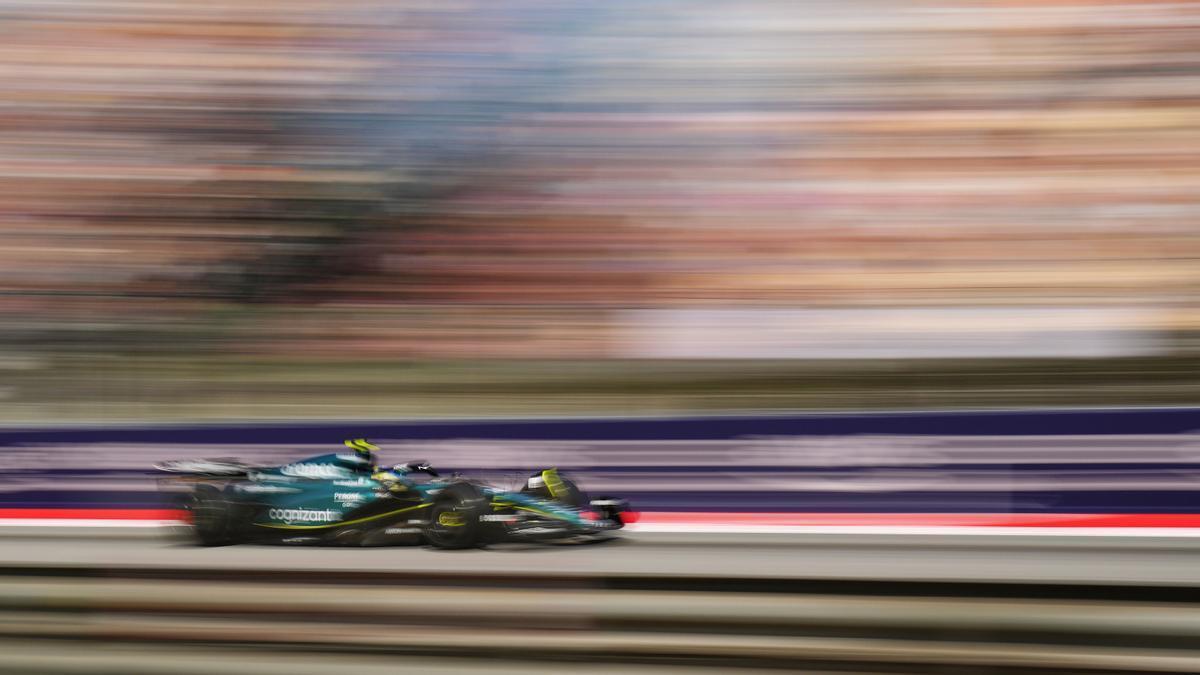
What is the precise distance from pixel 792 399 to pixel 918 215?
2664 mm

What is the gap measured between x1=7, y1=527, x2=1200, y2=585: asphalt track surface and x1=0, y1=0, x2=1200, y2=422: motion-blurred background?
11.2ft

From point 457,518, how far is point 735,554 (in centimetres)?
116

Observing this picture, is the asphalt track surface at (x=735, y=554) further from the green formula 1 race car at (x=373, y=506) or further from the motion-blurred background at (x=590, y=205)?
the motion-blurred background at (x=590, y=205)

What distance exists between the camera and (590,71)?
37.4 feet

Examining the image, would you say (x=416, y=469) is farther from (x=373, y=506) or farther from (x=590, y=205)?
(x=590, y=205)

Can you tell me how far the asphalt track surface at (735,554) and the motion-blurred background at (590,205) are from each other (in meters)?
3.42

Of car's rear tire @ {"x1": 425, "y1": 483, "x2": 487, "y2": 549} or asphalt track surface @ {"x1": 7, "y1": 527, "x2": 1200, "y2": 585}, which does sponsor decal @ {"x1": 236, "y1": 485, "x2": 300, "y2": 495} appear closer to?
asphalt track surface @ {"x1": 7, "y1": 527, "x2": 1200, "y2": 585}

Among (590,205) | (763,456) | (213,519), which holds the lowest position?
(213,519)

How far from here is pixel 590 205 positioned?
10.9 m

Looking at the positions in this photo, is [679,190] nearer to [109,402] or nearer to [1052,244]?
[1052,244]

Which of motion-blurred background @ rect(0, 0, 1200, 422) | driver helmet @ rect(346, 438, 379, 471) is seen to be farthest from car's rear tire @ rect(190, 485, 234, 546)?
motion-blurred background @ rect(0, 0, 1200, 422)

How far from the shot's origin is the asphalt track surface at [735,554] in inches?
171

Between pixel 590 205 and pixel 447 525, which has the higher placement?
pixel 590 205

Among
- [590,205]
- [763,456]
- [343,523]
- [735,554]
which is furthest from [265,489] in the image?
[590,205]
